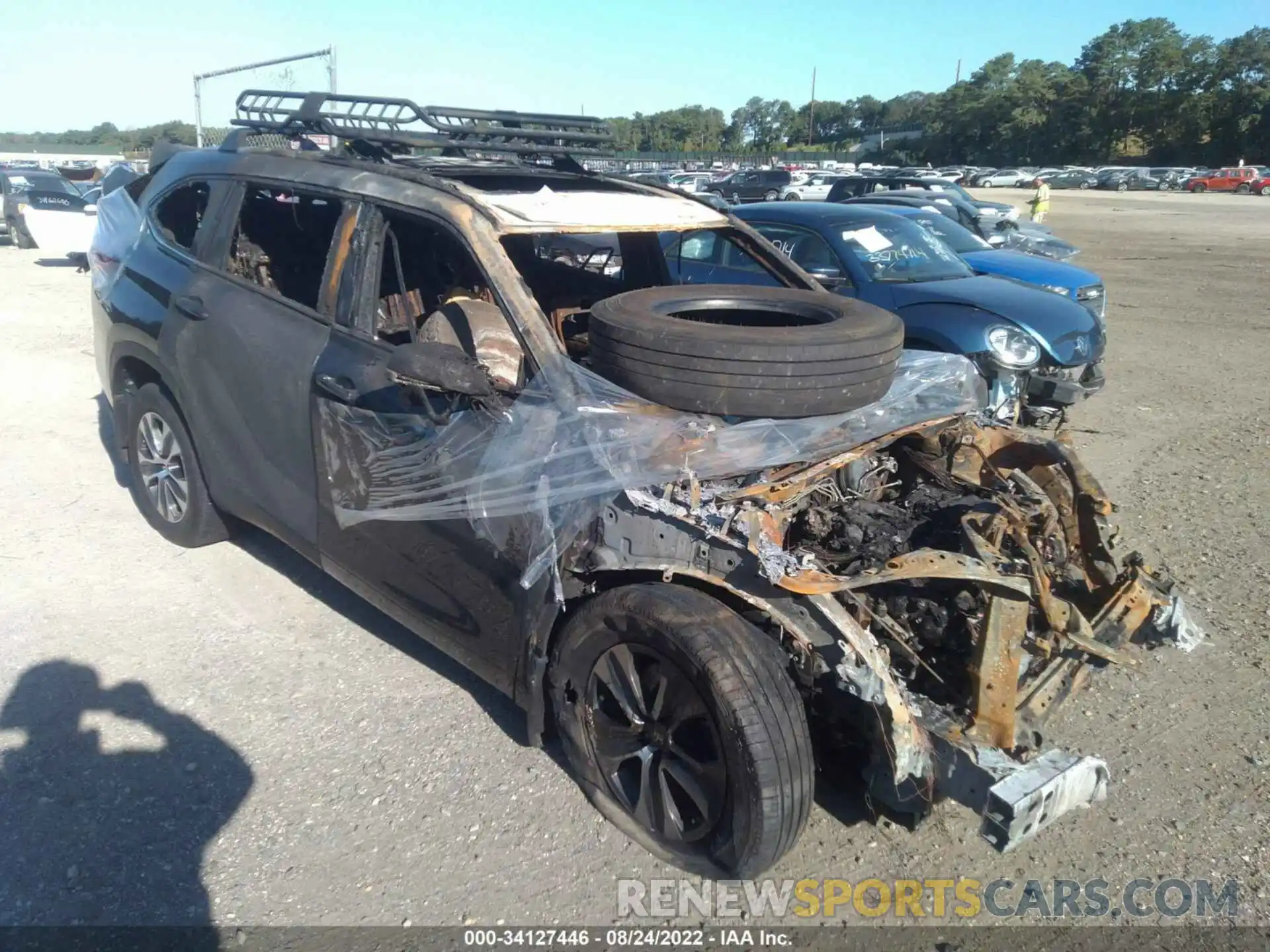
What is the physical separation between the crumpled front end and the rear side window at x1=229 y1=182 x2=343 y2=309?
222cm

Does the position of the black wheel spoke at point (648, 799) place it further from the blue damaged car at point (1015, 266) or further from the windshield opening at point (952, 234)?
the windshield opening at point (952, 234)

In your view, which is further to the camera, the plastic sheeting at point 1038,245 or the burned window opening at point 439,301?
the plastic sheeting at point 1038,245

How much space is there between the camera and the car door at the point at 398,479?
9.37ft

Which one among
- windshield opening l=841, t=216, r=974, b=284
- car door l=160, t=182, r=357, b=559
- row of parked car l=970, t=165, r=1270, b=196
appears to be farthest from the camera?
row of parked car l=970, t=165, r=1270, b=196

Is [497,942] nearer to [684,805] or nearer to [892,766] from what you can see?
[684,805]

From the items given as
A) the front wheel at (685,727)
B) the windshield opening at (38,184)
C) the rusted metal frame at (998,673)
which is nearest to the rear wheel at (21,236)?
the windshield opening at (38,184)

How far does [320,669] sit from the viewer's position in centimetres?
361

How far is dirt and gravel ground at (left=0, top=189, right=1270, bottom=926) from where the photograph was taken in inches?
103

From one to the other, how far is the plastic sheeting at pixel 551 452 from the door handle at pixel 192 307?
40.2 inches

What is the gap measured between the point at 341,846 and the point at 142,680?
4.27ft

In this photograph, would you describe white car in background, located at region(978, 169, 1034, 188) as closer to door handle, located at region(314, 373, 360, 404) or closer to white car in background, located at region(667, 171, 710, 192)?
white car in background, located at region(667, 171, 710, 192)

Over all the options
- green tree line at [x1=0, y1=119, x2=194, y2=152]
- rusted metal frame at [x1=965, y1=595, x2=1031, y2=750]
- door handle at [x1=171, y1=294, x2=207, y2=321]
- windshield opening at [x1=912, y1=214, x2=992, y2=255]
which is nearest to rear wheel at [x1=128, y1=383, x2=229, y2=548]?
door handle at [x1=171, y1=294, x2=207, y2=321]

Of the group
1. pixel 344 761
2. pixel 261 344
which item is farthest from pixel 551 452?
pixel 261 344

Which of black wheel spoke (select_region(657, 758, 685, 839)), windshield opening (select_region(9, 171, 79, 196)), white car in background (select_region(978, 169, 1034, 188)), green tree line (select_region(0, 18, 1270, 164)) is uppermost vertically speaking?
green tree line (select_region(0, 18, 1270, 164))
